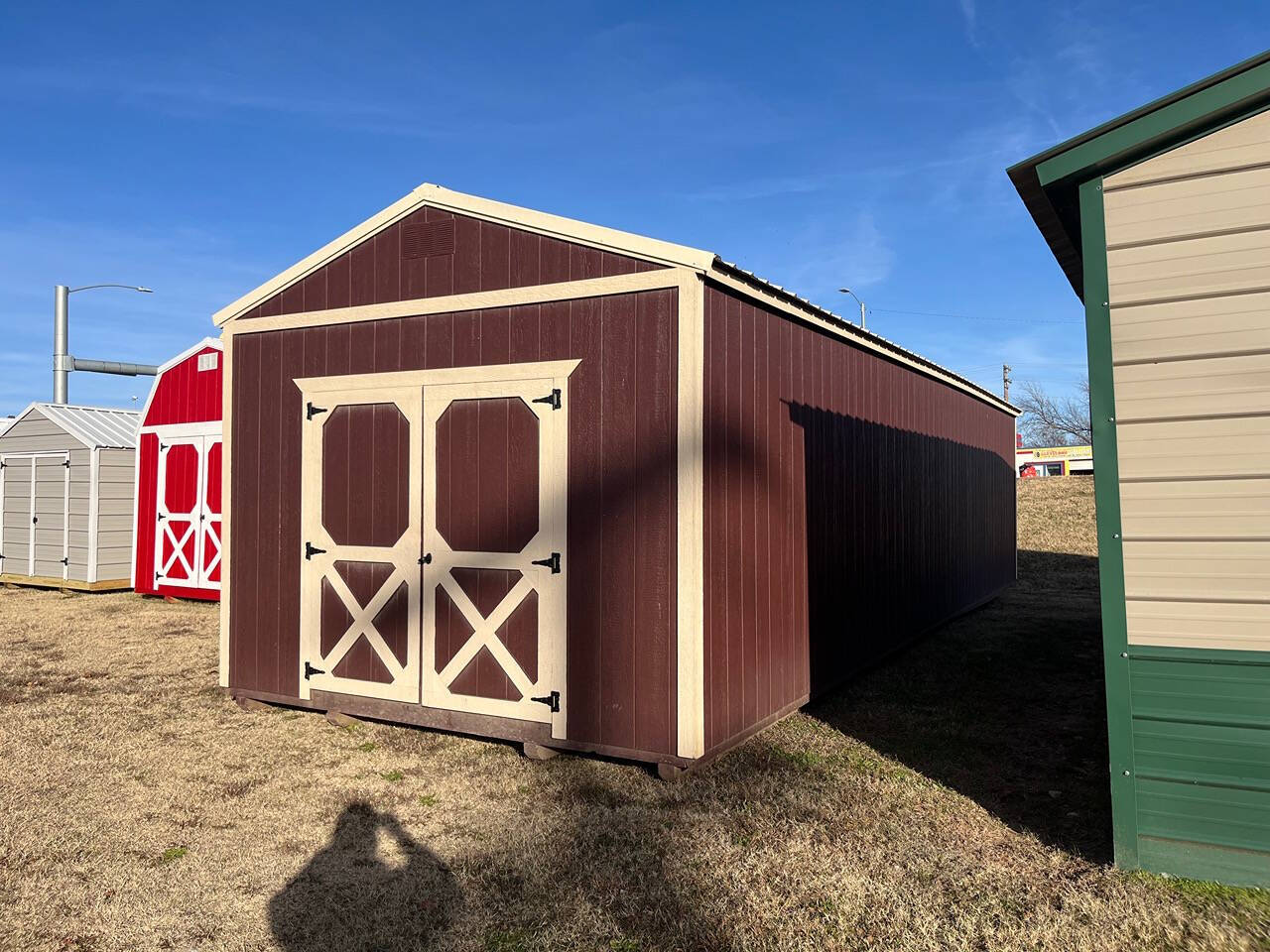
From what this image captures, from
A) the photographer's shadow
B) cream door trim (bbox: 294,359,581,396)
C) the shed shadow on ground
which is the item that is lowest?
the photographer's shadow

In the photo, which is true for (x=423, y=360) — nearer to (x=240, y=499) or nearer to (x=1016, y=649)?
(x=240, y=499)

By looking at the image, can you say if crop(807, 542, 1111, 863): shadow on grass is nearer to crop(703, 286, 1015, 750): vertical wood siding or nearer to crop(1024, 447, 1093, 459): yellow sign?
crop(703, 286, 1015, 750): vertical wood siding

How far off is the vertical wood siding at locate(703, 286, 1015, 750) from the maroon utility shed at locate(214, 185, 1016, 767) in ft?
0.10

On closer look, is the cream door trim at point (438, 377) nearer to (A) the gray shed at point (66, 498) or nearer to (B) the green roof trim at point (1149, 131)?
(B) the green roof trim at point (1149, 131)

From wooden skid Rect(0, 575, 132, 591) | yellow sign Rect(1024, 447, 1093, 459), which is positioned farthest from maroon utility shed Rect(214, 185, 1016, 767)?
yellow sign Rect(1024, 447, 1093, 459)

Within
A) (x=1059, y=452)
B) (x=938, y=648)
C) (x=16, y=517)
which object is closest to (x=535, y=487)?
(x=938, y=648)

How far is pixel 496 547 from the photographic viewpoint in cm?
577

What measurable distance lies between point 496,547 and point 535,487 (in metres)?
0.47

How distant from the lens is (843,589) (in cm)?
751

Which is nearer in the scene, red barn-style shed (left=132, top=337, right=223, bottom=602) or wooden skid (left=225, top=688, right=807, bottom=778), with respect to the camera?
wooden skid (left=225, top=688, right=807, bottom=778)

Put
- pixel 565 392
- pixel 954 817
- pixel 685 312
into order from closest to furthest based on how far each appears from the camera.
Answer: pixel 954 817
pixel 685 312
pixel 565 392

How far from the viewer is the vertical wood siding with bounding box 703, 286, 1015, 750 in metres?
5.50

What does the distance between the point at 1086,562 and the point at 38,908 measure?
17356 millimetres

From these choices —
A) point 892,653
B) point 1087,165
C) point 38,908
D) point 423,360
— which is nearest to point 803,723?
point 892,653
